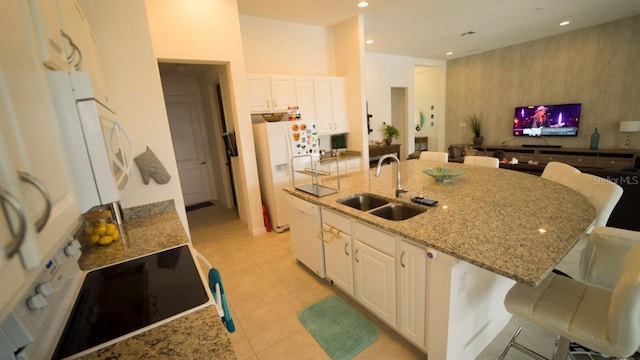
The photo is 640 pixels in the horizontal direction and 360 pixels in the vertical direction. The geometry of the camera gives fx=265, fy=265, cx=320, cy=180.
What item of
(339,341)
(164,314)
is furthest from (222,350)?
(339,341)

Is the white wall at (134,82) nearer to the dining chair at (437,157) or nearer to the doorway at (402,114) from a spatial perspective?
the dining chair at (437,157)

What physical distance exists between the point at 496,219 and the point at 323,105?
128 inches

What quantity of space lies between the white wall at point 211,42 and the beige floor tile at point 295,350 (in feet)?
6.94

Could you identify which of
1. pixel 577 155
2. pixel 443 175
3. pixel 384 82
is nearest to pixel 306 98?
pixel 443 175

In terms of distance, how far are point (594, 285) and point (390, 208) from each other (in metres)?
1.18

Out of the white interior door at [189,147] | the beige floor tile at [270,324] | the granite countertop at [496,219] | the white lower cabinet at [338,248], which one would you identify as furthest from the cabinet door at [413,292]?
the white interior door at [189,147]

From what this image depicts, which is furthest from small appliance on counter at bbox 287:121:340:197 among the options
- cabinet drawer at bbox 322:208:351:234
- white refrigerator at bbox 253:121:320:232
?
cabinet drawer at bbox 322:208:351:234

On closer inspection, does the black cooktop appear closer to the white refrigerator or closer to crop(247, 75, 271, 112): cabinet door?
the white refrigerator

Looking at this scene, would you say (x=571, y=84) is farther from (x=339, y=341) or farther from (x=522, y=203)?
(x=339, y=341)

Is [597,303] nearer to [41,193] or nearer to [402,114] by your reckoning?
[41,193]

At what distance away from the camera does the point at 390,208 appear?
204 cm

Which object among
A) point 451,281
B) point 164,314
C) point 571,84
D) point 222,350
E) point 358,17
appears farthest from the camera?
point 571,84

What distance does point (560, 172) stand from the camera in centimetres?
236

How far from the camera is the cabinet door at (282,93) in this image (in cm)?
386
